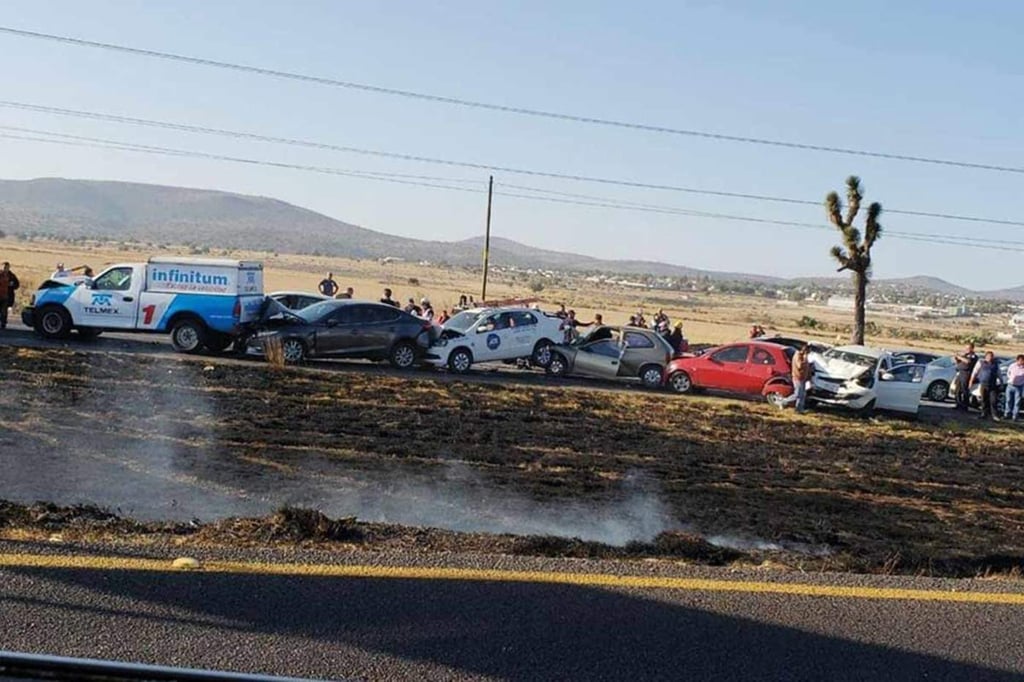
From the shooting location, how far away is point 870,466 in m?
15.5

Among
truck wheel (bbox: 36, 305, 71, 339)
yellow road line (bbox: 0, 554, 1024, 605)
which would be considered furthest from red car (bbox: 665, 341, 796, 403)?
yellow road line (bbox: 0, 554, 1024, 605)

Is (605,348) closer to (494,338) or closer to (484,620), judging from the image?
(494,338)

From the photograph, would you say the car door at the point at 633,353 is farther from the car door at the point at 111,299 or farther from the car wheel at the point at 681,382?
the car door at the point at 111,299

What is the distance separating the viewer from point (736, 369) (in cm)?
2438

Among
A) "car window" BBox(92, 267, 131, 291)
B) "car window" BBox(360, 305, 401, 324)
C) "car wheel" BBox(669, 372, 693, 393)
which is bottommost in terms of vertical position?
"car wheel" BBox(669, 372, 693, 393)

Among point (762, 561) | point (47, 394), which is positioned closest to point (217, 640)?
point (762, 561)

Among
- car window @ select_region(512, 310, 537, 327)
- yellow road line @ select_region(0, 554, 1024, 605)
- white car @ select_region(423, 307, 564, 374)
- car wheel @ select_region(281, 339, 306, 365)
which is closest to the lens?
yellow road line @ select_region(0, 554, 1024, 605)

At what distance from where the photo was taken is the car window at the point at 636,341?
25203mm

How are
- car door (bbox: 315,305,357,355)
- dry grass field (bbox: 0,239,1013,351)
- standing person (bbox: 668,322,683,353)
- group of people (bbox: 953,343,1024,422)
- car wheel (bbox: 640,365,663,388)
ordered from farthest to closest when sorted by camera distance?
dry grass field (bbox: 0,239,1013,351)
standing person (bbox: 668,322,683,353)
car wheel (bbox: 640,365,663,388)
group of people (bbox: 953,343,1024,422)
car door (bbox: 315,305,357,355)

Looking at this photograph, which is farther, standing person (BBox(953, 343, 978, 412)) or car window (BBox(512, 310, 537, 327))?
standing person (BBox(953, 343, 978, 412))

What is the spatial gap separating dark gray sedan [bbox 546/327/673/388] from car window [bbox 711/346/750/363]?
118 cm

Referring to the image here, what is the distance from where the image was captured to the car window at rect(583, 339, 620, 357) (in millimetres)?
25292

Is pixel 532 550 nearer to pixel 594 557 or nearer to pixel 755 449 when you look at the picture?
pixel 594 557

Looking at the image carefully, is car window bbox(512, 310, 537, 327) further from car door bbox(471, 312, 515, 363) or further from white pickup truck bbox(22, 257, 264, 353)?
white pickup truck bbox(22, 257, 264, 353)
